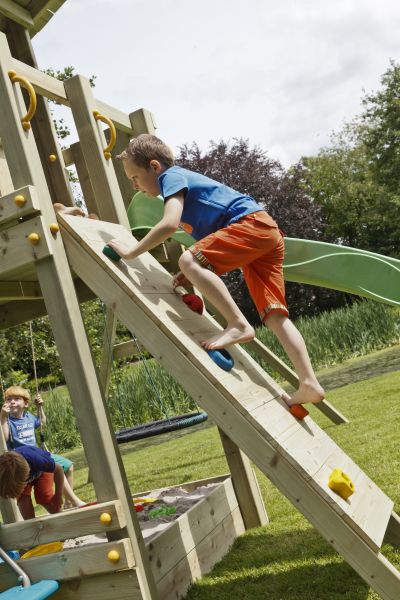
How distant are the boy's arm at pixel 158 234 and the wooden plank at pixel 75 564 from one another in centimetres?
143

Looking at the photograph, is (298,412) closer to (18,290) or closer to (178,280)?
(178,280)

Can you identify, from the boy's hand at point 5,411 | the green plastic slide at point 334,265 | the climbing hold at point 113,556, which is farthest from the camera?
the boy's hand at point 5,411

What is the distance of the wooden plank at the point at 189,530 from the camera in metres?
3.39

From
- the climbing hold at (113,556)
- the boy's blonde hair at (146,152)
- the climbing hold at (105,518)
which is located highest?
the boy's blonde hair at (146,152)

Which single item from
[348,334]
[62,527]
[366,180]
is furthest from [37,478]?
[366,180]

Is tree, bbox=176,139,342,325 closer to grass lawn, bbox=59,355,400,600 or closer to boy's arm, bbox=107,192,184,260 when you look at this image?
grass lawn, bbox=59,355,400,600

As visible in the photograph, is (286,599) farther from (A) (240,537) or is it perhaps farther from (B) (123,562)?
(A) (240,537)

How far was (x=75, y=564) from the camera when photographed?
308cm

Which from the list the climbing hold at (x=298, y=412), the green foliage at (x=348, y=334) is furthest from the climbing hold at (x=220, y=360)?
the green foliage at (x=348, y=334)

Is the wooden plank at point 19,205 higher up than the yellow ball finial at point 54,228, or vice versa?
the wooden plank at point 19,205

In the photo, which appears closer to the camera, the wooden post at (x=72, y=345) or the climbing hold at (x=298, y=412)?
the wooden post at (x=72, y=345)

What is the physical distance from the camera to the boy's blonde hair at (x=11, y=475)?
375 centimetres

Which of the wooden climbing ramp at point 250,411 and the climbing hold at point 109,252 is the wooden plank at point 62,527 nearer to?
the wooden climbing ramp at point 250,411

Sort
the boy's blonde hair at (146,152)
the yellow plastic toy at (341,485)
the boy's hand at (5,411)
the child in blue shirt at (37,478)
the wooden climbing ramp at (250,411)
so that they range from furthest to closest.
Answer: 1. the boy's hand at (5,411)
2. the child in blue shirt at (37,478)
3. the boy's blonde hair at (146,152)
4. the yellow plastic toy at (341,485)
5. the wooden climbing ramp at (250,411)
